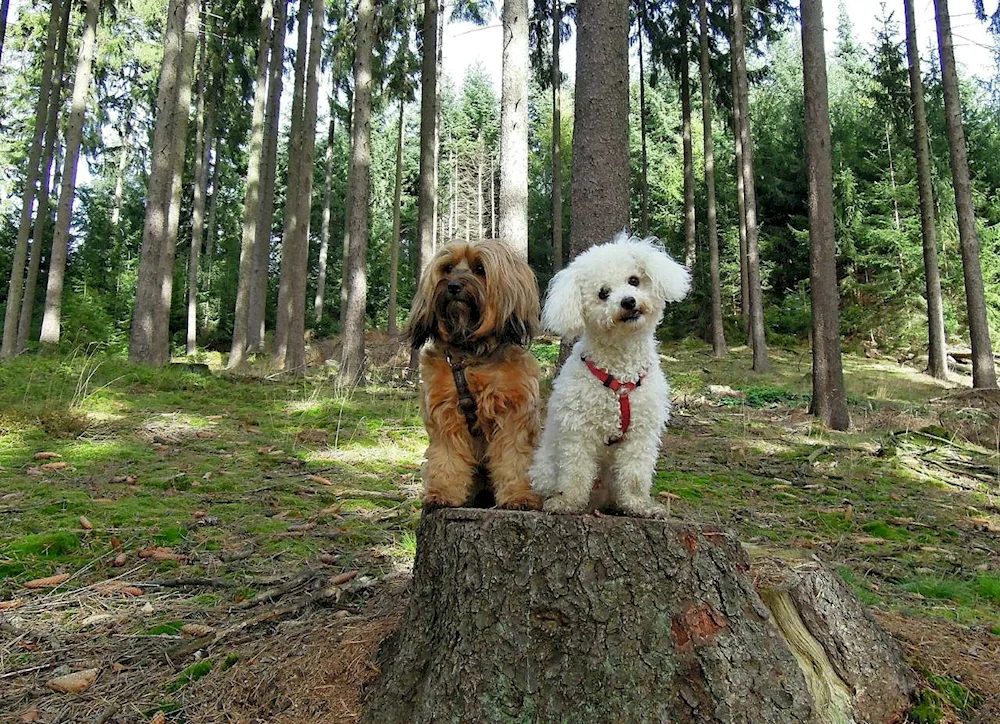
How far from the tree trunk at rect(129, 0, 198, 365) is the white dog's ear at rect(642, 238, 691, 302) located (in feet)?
37.4

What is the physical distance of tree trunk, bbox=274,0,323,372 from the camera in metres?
15.7

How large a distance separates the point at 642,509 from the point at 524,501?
55 centimetres

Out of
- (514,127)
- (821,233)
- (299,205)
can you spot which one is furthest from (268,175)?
(821,233)

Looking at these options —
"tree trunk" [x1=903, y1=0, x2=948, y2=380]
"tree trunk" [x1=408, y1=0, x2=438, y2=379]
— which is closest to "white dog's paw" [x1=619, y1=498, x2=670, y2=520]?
"tree trunk" [x1=408, y1=0, x2=438, y2=379]

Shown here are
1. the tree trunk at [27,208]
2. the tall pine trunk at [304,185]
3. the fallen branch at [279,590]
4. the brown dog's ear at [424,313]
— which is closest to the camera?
the brown dog's ear at [424,313]

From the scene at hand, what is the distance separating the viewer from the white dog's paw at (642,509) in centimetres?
303

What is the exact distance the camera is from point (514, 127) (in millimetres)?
8477

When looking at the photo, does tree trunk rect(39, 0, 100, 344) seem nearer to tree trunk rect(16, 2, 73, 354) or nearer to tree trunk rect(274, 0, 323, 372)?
tree trunk rect(16, 2, 73, 354)

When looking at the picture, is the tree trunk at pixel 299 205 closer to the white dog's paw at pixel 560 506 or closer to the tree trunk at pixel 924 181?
the white dog's paw at pixel 560 506

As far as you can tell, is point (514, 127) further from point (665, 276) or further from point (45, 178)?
point (45, 178)

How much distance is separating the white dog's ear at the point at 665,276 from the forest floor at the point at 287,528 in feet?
6.47

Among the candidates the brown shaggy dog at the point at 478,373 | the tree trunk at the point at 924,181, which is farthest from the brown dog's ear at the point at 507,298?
the tree trunk at the point at 924,181

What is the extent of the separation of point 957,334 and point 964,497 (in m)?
16.9

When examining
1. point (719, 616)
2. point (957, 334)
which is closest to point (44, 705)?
point (719, 616)
